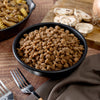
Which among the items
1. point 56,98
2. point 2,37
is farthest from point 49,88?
point 2,37

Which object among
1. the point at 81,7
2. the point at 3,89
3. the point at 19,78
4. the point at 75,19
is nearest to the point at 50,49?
the point at 19,78

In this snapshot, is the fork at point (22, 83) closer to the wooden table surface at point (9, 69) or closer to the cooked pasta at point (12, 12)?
the wooden table surface at point (9, 69)

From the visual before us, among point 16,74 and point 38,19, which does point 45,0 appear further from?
point 16,74

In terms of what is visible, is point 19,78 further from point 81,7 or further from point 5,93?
point 81,7

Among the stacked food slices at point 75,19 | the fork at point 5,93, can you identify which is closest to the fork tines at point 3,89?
the fork at point 5,93

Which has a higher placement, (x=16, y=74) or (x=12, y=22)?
(x=12, y=22)

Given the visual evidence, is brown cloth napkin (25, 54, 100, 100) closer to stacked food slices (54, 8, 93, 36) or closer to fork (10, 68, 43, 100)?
fork (10, 68, 43, 100)

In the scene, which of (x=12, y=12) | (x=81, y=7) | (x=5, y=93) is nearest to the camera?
(x=5, y=93)

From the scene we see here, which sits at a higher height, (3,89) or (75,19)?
(75,19)
